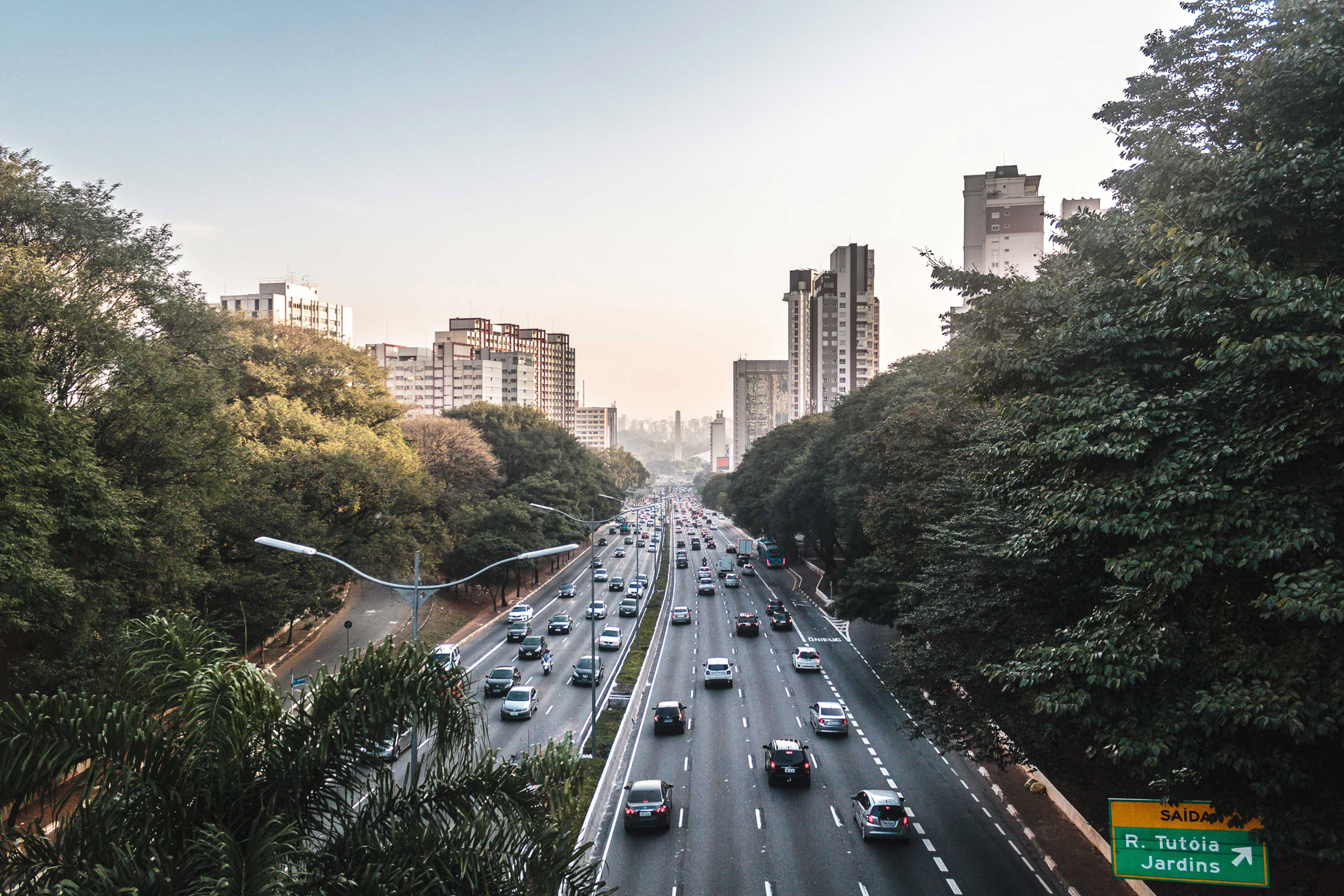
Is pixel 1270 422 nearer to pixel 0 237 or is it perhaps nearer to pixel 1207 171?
pixel 1207 171

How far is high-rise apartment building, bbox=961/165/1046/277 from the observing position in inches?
4530

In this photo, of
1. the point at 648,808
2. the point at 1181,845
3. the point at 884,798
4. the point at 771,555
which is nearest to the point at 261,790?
the point at 1181,845

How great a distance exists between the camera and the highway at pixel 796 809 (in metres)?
17.5

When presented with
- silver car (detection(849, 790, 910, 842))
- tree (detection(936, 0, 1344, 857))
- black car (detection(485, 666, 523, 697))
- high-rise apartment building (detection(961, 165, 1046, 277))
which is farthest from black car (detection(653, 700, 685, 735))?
high-rise apartment building (detection(961, 165, 1046, 277))

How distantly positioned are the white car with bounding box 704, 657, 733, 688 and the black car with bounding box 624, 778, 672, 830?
48.1 feet

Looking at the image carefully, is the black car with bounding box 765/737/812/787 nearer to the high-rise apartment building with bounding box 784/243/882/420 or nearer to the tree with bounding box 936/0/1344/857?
the tree with bounding box 936/0/1344/857

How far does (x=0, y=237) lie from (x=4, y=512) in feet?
34.6

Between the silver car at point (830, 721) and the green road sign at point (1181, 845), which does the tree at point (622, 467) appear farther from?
the green road sign at point (1181, 845)

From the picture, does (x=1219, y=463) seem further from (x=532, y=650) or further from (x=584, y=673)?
(x=532, y=650)

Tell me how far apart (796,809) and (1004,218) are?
4492 inches

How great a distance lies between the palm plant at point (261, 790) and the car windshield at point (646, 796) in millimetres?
13132

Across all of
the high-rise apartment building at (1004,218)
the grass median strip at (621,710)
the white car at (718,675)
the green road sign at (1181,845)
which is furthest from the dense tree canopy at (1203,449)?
the high-rise apartment building at (1004,218)

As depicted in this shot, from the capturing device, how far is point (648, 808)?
20141 millimetres

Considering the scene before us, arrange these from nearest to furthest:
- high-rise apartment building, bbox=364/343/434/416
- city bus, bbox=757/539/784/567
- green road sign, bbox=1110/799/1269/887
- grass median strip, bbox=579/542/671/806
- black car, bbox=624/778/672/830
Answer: green road sign, bbox=1110/799/1269/887, black car, bbox=624/778/672/830, grass median strip, bbox=579/542/671/806, city bus, bbox=757/539/784/567, high-rise apartment building, bbox=364/343/434/416
